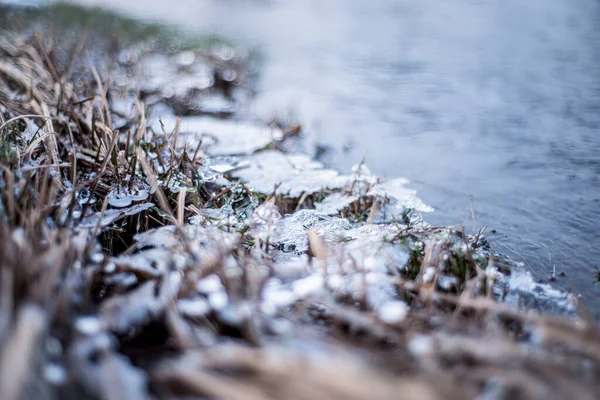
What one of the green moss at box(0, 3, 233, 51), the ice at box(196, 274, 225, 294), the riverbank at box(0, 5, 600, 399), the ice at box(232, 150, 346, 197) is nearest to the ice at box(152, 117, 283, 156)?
the ice at box(232, 150, 346, 197)

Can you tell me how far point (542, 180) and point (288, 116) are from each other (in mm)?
1687

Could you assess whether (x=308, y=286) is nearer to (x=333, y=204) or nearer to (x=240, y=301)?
(x=240, y=301)

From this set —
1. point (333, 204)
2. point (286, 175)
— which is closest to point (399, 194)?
point (333, 204)

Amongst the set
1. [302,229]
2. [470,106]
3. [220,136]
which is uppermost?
[470,106]

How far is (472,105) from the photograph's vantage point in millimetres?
3682

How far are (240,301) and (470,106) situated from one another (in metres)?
3.23

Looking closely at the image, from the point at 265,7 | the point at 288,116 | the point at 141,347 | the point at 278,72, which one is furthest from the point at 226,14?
the point at 141,347

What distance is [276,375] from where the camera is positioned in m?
0.73

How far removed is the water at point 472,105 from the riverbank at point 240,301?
1.90ft

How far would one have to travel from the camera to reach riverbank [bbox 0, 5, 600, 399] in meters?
0.72

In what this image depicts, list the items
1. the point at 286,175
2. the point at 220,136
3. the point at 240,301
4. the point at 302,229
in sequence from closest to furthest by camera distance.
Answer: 1. the point at 240,301
2. the point at 302,229
3. the point at 286,175
4. the point at 220,136

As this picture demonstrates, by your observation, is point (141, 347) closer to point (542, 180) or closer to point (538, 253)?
point (538, 253)

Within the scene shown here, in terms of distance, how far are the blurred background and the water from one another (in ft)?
0.04

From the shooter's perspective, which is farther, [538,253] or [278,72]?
[278,72]
